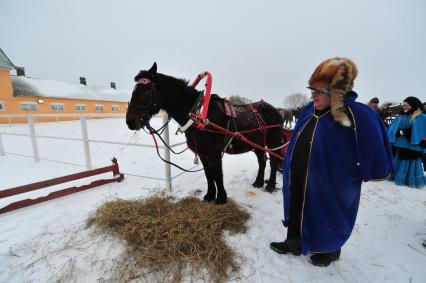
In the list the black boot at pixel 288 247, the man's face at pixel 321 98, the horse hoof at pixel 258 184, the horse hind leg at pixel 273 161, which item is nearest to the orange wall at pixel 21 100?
the horse hoof at pixel 258 184

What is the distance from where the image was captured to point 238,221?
2.73 meters

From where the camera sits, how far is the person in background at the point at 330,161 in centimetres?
152

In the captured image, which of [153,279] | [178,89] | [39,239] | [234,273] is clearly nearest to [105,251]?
[153,279]

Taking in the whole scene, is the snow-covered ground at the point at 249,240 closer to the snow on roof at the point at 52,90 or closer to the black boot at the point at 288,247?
the black boot at the point at 288,247

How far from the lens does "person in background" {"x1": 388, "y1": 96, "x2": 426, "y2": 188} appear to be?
3.61m

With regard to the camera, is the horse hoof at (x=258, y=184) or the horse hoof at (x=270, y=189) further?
the horse hoof at (x=258, y=184)

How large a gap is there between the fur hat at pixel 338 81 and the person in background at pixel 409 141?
349cm

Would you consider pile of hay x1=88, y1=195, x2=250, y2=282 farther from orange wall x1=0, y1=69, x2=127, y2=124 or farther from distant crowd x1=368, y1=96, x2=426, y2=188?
orange wall x1=0, y1=69, x2=127, y2=124

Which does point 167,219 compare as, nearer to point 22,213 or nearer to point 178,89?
point 178,89

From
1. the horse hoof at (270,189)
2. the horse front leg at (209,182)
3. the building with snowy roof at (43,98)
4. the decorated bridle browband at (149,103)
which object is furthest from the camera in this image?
the building with snowy roof at (43,98)

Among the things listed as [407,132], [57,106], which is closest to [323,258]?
[407,132]

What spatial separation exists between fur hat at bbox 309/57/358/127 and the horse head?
1995 mm

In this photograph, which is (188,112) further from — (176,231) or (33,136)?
(33,136)

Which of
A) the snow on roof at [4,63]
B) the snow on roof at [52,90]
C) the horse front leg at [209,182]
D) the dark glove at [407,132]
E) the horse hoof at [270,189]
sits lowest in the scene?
the horse hoof at [270,189]
